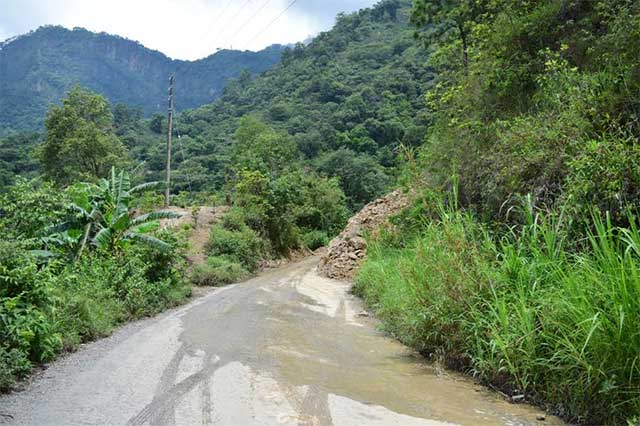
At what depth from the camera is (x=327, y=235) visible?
126 ft

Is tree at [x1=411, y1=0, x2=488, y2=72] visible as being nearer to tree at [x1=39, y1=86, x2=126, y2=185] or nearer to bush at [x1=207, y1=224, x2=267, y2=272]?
bush at [x1=207, y1=224, x2=267, y2=272]

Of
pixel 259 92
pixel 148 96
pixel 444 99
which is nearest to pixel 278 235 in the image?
pixel 444 99

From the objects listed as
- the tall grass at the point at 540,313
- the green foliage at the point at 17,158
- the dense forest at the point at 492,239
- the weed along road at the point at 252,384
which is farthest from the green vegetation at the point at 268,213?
the green foliage at the point at 17,158

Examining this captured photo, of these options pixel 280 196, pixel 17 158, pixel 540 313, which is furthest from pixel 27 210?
pixel 17 158

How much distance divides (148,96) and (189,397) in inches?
5042

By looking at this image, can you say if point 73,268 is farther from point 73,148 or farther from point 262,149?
point 262,149

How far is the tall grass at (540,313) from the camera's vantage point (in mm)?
4680

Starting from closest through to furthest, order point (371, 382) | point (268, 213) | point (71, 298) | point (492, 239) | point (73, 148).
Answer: point (371, 382) < point (492, 239) < point (71, 298) < point (73, 148) < point (268, 213)

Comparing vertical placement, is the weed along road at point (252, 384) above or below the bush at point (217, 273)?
above

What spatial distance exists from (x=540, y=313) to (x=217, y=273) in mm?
17287

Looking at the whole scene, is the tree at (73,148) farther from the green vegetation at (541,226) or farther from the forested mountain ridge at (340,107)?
the green vegetation at (541,226)

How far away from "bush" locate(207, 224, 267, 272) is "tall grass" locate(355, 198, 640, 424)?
17.6 metres

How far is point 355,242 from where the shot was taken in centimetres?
2216

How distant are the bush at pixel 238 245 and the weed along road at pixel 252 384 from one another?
1549cm
